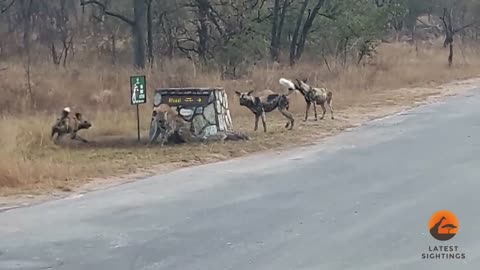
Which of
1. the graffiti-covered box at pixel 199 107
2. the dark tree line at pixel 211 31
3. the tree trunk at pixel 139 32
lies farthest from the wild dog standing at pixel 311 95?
the tree trunk at pixel 139 32

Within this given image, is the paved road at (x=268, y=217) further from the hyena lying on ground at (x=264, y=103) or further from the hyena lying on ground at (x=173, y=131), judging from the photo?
the hyena lying on ground at (x=264, y=103)

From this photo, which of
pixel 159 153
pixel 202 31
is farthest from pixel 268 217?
pixel 202 31

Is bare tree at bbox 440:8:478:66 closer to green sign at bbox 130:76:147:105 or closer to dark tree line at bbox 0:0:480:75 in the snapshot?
dark tree line at bbox 0:0:480:75

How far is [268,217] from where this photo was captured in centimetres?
906

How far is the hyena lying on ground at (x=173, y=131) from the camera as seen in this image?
1556 centimetres

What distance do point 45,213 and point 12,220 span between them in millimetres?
455

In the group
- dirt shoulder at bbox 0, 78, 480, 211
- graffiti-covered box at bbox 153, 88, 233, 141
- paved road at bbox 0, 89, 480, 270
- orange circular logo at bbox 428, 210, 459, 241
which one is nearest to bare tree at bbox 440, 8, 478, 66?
dirt shoulder at bbox 0, 78, 480, 211

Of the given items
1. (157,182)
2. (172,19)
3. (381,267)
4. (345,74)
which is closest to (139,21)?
(172,19)

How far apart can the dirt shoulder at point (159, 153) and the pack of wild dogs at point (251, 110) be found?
36 cm

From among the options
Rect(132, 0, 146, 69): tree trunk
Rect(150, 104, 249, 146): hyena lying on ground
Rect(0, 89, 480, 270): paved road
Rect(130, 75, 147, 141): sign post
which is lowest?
Rect(0, 89, 480, 270): paved road

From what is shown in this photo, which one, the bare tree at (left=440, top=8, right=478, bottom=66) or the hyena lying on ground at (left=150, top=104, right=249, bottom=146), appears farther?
the bare tree at (left=440, top=8, right=478, bottom=66)

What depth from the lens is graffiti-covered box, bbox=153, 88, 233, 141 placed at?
52.0 feet

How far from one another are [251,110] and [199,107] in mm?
2087

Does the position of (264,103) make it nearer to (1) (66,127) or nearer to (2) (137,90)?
(2) (137,90)
